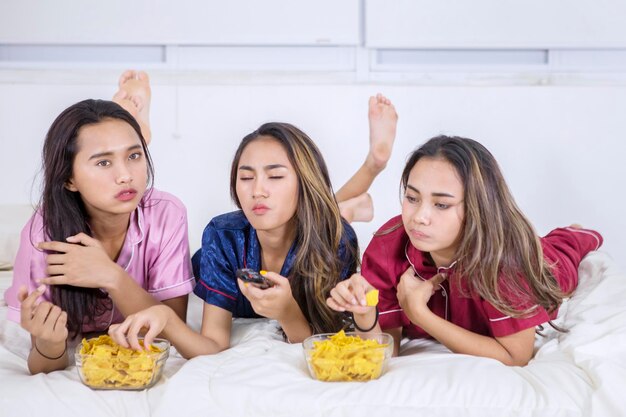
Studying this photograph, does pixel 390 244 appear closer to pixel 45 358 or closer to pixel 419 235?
pixel 419 235

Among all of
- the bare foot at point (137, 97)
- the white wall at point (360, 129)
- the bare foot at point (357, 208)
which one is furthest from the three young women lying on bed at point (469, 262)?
the white wall at point (360, 129)

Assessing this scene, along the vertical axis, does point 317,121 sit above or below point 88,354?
above

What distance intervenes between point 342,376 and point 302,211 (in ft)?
1.52

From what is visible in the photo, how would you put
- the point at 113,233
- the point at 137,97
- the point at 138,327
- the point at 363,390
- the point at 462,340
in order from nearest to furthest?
the point at 363,390
the point at 138,327
the point at 462,340
the point at 113,233
the point at 137,97

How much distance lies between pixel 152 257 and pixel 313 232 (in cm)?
36

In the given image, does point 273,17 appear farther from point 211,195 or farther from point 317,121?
point 211,195

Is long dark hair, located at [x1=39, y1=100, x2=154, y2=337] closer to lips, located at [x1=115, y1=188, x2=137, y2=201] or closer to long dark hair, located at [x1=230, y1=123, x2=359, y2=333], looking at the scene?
lips, located at [x1=115, y1=188, x2=137, y2=201]

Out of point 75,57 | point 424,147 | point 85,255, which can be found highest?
point 75,57

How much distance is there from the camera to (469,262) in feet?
4.70

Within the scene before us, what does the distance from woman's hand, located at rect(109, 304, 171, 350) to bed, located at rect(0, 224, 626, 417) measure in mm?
80

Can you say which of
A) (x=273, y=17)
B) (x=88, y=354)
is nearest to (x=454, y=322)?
(x=88, y=354)

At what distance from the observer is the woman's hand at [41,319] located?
1307 millimetres

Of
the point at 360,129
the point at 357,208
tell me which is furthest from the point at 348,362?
the point at 360,129

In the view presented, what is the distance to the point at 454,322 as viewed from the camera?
1.56 metres
